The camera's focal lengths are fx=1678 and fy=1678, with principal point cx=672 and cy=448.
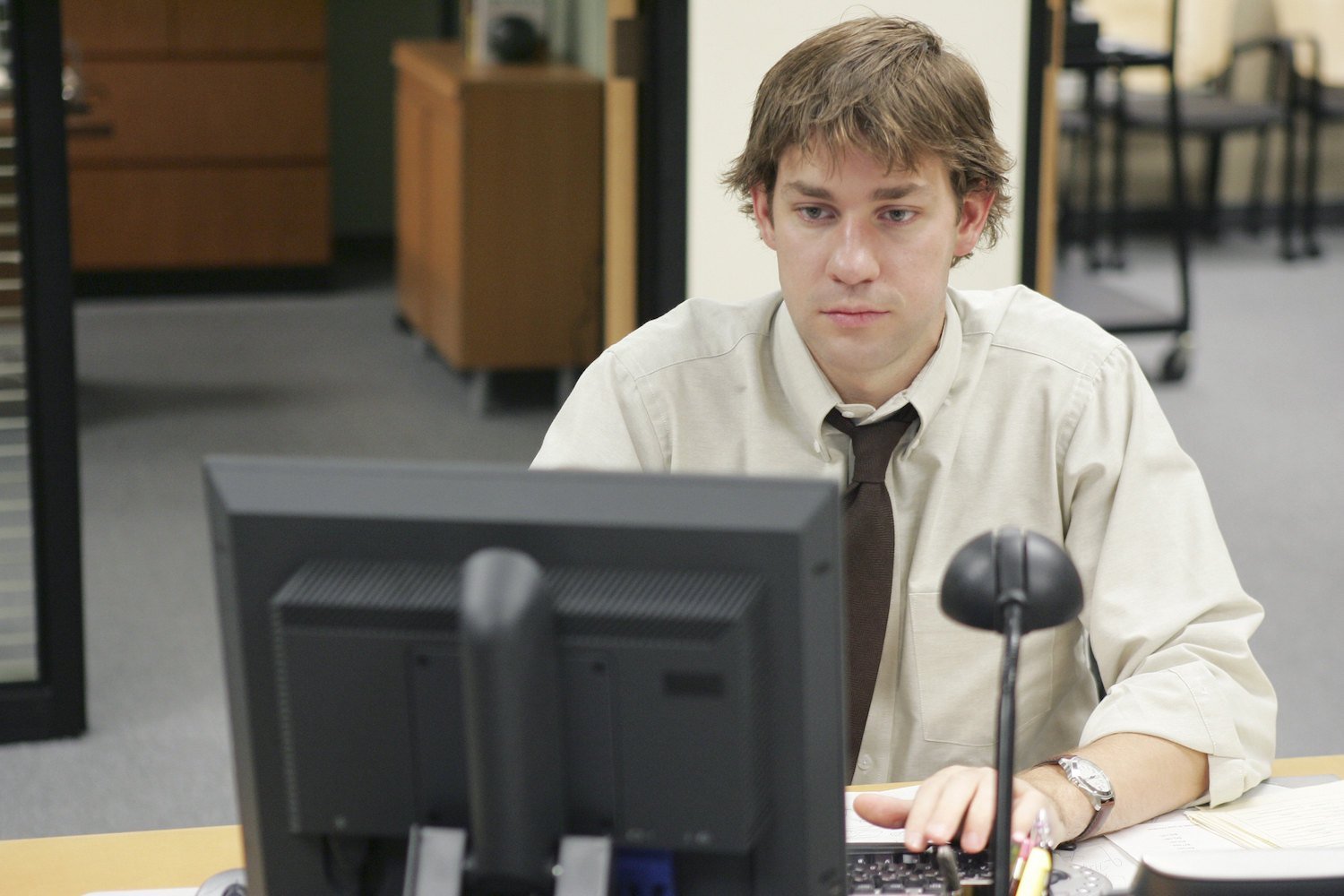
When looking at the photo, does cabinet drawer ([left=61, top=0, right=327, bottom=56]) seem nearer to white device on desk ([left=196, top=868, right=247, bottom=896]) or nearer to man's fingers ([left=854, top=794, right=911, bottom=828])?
white device on desk ([left=196, top=868, right=247, bottom=896])

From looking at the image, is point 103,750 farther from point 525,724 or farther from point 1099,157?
point 1099,157

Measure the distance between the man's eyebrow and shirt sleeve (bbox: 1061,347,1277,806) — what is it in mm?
258

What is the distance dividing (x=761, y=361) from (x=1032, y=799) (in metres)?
0.50

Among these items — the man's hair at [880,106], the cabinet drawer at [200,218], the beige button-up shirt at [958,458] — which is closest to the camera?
the man's hair at [880,106]

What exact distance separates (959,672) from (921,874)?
0.36m

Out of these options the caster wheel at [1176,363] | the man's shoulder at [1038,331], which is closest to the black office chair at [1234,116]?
the caster wheel at [1176,363]

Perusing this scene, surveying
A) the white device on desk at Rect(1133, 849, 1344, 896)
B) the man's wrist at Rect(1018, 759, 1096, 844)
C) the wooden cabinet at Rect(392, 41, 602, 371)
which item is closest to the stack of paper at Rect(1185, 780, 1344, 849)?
the man's wrist at Rect(1018, 759, 1096, 844)

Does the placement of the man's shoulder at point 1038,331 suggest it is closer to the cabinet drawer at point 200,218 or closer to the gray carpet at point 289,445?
the gray carpet at point 289,445

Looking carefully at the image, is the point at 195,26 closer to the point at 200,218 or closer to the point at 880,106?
the point at 200,218

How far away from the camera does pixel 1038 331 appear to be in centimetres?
152

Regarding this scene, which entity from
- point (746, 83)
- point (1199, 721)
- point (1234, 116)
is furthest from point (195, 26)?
point (1199, 721)

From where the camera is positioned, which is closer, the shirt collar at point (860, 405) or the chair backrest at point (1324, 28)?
the shirt collar at point (860, 405)

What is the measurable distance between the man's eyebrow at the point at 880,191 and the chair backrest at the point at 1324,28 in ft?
20.1

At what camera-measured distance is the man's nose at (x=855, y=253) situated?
135cm
